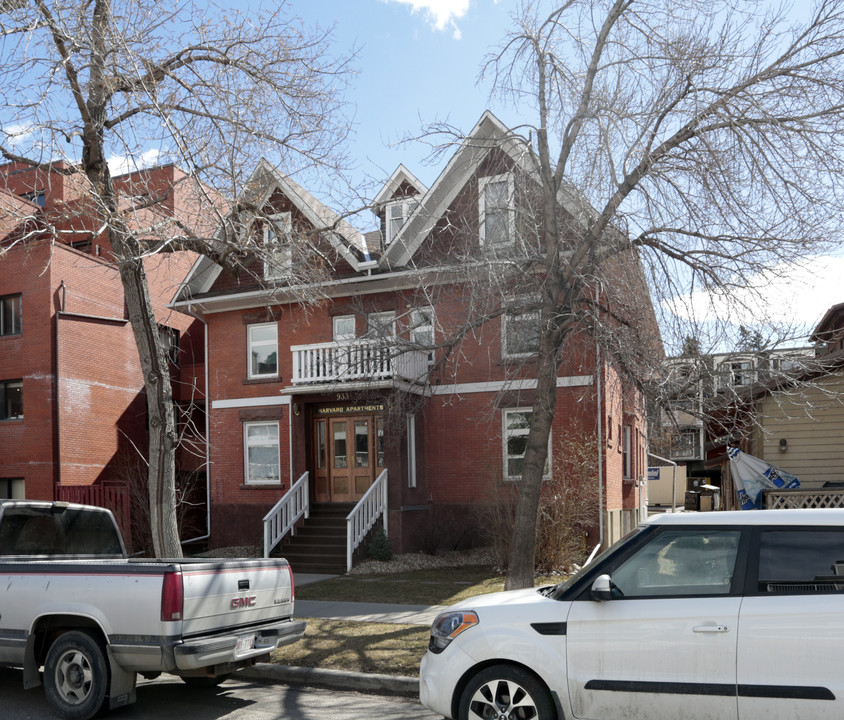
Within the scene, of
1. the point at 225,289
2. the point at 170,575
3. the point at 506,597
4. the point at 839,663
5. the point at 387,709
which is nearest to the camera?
the point at 839,663

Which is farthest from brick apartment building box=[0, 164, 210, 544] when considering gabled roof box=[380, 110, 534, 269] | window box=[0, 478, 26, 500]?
gabled roof box=[380, 110, 534, 269]

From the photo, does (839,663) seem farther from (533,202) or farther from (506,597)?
(533,202)

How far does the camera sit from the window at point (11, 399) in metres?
24.9

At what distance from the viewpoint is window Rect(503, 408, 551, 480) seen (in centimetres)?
1916

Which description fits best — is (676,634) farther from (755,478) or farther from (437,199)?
(437,199)

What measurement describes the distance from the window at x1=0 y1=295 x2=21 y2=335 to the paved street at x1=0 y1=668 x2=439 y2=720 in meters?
19.5

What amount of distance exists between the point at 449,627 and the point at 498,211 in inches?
266

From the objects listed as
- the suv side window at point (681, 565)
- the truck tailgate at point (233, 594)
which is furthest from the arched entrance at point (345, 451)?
the suv side window at point (681, 565)

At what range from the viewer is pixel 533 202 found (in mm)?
11289

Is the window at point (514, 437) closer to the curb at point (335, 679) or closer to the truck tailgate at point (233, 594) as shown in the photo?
the curb at point (335, 679)

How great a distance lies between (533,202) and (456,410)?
9.38 m

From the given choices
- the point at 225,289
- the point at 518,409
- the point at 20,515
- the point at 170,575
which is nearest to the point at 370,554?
the point at 518,409

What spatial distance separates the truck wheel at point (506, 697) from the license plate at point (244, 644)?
234 centimetres

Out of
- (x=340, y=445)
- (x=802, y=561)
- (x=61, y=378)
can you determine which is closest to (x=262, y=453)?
(x=340, y=445)
